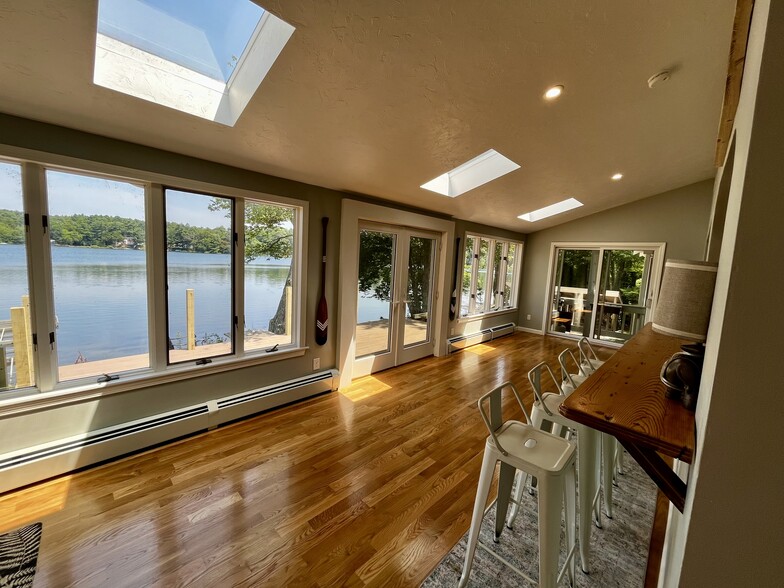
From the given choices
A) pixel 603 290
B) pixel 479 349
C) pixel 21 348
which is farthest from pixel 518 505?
pixel 603 290

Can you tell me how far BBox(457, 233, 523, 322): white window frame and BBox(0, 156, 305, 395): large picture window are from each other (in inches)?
133

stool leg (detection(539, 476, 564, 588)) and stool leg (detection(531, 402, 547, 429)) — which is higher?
stool leg (detection(531, 402, 547, 429))

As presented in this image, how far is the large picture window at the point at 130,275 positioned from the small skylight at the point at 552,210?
437 cm

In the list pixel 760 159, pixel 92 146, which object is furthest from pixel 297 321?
pixel 760 159

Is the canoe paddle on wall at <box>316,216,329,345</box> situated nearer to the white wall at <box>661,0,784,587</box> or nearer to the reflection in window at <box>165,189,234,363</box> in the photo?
the reflection in window at <box>165,189,234,363</box>

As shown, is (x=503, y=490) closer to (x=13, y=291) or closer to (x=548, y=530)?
(x=548, y=530)

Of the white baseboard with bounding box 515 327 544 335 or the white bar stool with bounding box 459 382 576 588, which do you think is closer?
the white bar stool with bounding box 459 382 576 588

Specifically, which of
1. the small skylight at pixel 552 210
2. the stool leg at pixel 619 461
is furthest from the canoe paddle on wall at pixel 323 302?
the small skylight at pixel 552 210

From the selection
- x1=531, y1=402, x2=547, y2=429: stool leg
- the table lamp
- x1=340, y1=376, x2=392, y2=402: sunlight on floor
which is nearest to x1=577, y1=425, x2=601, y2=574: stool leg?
x1=531, y1=402, x2=547, y2=429: stool leg

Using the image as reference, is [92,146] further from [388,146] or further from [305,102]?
[388,146]

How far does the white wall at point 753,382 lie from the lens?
52 cm

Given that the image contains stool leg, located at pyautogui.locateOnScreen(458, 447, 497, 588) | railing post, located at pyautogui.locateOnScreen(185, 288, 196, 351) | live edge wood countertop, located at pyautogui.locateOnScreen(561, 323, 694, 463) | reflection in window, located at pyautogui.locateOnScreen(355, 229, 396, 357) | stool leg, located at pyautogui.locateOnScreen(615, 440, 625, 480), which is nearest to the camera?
live edge wood countertop, located at pyautogui.locateOnScreen(561, 323, 694, 463)

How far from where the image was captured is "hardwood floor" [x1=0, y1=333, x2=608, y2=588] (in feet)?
5.14

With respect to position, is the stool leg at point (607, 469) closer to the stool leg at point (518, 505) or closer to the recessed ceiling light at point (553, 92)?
the stool leg at point (518, 505)
